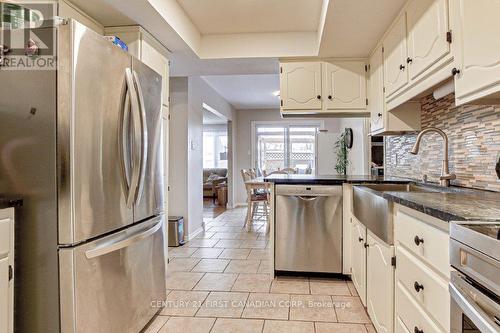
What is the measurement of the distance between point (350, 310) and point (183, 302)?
1.23 metres

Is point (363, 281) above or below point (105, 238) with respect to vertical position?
below

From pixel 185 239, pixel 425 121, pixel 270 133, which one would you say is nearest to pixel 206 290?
pixel 185 239

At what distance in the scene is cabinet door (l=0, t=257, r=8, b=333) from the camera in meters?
1.23

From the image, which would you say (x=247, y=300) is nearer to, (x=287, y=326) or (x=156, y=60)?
(x=287, y=326)

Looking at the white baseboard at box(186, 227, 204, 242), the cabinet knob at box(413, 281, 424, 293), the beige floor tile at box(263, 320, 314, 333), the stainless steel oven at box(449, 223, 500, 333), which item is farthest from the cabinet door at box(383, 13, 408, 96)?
the white baseboard at box(186, 227, 204, 242)

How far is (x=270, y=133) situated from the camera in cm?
768

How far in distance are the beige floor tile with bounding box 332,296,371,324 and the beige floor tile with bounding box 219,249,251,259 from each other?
4.32 feet

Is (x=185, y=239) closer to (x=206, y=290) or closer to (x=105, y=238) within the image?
(x=206, y=290)

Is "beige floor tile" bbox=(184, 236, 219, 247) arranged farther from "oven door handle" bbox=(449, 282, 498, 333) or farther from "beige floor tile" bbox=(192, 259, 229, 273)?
"oven door handle" bbox=(449, 282, 498, 333)

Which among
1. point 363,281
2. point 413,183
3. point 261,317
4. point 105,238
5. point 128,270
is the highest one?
point 413,183

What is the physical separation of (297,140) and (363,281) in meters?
5.79

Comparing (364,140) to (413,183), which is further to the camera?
(364,140)

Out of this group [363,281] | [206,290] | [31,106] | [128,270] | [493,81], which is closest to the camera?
[493,81]

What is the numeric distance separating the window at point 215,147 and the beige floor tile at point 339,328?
8303 millimetres
